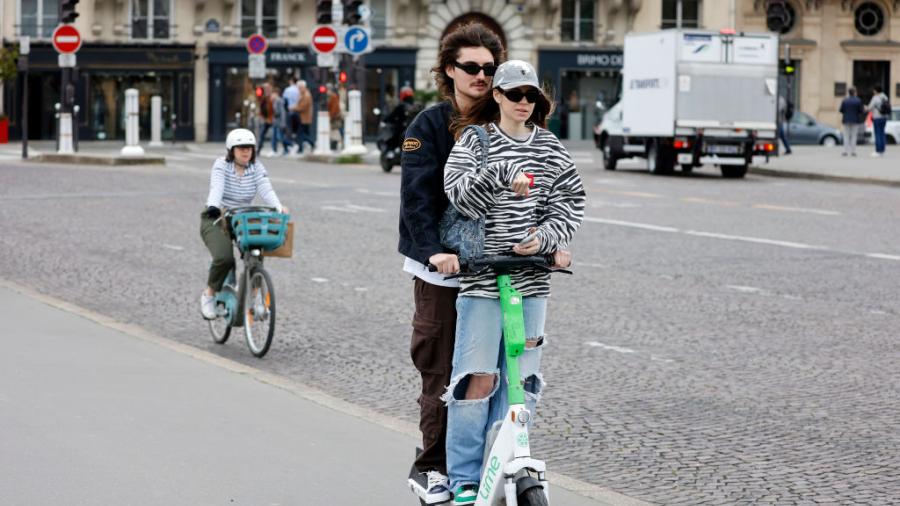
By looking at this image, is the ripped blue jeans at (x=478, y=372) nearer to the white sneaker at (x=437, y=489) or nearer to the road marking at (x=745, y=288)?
the white sneaker at (x=437, y=489)

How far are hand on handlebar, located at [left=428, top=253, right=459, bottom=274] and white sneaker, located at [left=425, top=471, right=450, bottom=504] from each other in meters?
0.75

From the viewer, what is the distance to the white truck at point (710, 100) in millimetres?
30688

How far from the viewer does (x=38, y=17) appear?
55062 millimetres

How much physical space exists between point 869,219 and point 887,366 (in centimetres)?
1107

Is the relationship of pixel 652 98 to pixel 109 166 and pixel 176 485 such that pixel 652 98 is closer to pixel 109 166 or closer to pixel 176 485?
pixel 109 166

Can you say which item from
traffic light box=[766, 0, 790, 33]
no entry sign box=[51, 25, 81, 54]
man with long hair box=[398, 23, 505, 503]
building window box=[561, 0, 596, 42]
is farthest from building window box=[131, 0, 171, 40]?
man with long hair box=[398, 23, 505, 503]

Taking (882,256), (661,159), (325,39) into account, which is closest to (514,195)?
(882,256)

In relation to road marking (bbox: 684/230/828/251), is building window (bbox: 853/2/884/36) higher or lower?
higher

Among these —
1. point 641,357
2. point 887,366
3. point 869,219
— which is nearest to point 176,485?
point 641,357

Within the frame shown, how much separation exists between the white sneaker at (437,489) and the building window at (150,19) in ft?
170

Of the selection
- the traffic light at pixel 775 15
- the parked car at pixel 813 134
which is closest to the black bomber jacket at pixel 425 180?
the traffic light at pixel 775 15

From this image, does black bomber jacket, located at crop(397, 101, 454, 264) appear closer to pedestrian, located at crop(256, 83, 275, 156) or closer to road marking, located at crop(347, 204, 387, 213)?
road marking, located at crop(347, 204, 387, 213)

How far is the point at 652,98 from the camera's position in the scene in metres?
31.5

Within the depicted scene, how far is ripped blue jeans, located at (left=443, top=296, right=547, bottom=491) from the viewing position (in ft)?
16.6
